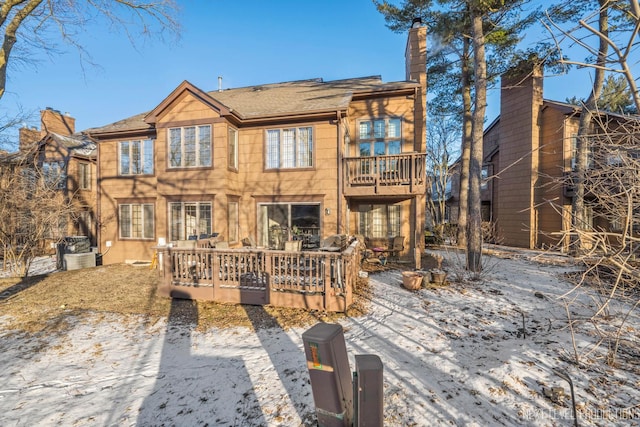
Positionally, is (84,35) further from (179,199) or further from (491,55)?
(491,55)

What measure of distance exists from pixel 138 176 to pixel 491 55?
19.1 metres

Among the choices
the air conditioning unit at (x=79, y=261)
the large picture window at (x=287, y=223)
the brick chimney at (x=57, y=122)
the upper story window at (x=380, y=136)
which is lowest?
the air conditioning unit at (x=79, y=261)

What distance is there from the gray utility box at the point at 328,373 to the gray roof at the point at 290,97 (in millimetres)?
8627

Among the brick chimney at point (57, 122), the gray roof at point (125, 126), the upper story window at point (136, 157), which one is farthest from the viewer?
the brick chimney at point (57, 122)

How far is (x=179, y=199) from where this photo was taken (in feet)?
35.3

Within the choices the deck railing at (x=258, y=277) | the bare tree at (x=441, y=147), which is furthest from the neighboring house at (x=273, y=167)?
the bare tree at (x=441, y=147)

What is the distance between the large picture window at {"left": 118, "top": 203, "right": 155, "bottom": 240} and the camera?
11.9 meters

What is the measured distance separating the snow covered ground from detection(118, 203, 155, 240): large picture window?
22.0ft

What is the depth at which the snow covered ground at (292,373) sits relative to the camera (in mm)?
3184

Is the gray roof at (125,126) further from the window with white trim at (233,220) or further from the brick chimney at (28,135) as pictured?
the brick chimney at (28,135)

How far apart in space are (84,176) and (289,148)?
14.4 m

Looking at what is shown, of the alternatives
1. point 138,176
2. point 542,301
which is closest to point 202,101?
point 138,176

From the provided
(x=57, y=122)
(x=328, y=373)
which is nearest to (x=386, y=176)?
(x=328, y=373)

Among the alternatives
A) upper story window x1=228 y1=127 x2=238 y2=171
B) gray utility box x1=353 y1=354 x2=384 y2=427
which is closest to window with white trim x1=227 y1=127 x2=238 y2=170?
upper story window x1=228 y1=127 x2=238 y2=171
